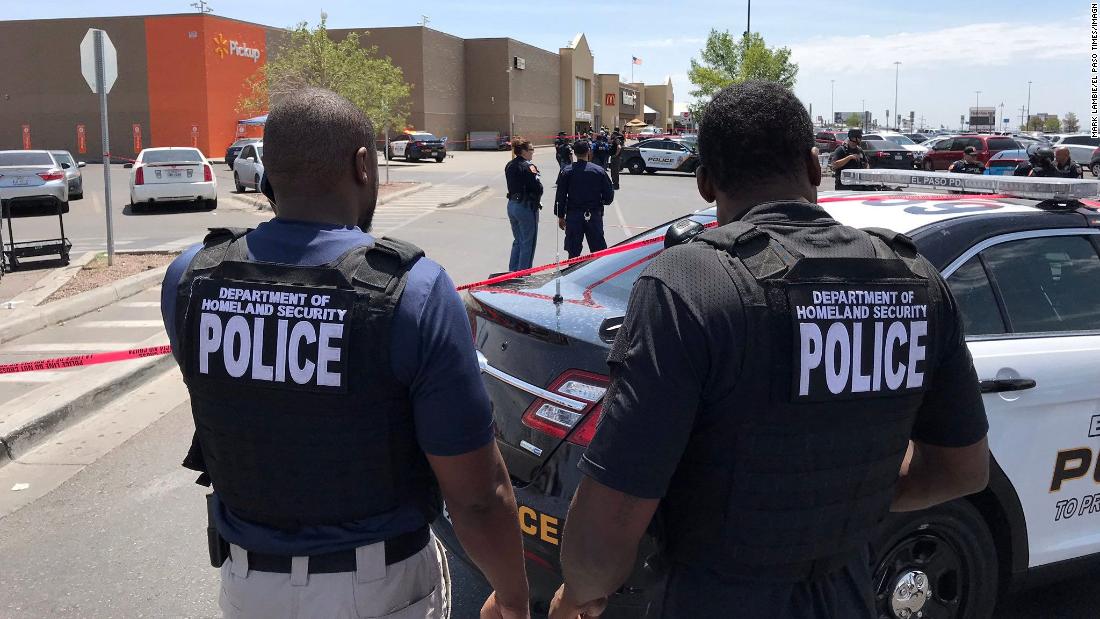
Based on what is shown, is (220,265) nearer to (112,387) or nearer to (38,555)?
(38,555)

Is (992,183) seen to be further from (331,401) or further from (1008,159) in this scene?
(1008,159)

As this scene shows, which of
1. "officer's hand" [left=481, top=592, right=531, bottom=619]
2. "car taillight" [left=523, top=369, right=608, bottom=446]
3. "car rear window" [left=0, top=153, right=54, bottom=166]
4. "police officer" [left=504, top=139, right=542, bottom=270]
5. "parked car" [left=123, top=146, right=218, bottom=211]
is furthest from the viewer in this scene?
"car rear window" [left=0, top=153, right=54, bottom=166]

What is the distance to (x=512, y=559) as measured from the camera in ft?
6.56

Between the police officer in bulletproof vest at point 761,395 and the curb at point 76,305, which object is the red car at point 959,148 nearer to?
the curb at point 76,305

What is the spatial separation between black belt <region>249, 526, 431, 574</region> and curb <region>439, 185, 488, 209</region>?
66.7 feet

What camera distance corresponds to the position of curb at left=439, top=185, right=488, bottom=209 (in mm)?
22316

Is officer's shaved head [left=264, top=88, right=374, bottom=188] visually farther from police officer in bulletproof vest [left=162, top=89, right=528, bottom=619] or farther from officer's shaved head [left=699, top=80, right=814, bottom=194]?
officer's shaved head [left=699, top=80, right=814, bottom=194]

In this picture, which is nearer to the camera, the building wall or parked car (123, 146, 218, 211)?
parked car (123, 146, 218, 211)

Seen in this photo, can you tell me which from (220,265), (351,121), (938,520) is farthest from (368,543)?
(938,520)

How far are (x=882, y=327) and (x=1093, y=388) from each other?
202 cm

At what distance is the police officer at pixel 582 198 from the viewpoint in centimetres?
1096

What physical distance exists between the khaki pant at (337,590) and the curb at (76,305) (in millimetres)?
6132

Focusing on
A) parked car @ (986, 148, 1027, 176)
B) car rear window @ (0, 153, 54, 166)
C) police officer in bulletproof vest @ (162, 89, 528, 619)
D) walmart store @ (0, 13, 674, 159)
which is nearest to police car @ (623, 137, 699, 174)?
parked car @ (986, 148, 1027, 176)

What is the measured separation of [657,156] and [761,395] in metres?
35.1
